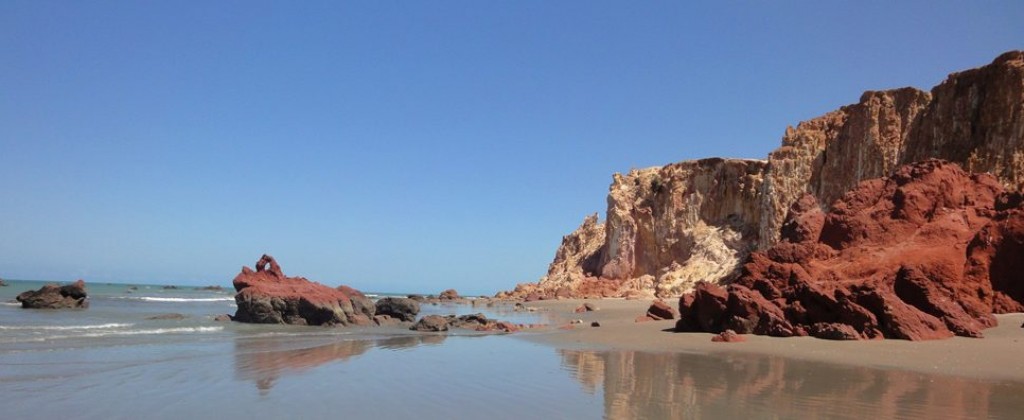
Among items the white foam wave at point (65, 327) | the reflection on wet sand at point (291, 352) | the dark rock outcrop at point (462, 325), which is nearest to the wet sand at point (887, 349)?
the reflection on wet sand at point (291, 352)

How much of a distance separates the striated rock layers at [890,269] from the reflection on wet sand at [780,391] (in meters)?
3.88

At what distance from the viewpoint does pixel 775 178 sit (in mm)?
45781

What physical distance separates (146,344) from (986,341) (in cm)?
1804

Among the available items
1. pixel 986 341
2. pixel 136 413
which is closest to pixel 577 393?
pixel 136 413

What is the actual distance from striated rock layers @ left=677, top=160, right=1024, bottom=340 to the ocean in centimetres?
345

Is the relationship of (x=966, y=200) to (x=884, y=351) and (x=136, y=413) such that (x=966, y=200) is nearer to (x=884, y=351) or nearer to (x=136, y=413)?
(x=884, y=351)

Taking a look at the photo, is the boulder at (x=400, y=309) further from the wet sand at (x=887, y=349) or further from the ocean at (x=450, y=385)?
the ocean at (x=450, y=385)

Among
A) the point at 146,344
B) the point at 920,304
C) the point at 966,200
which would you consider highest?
the point at 966,200

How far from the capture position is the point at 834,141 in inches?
1690

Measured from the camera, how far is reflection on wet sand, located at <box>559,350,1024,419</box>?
25.0ft

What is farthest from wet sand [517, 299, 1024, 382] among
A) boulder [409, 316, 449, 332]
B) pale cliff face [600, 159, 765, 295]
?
pale cliff face [600, 159, 765, 295]

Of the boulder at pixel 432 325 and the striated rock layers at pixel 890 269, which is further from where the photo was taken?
the boulder at pixel 432 325

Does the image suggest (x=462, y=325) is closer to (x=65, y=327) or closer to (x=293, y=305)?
(x=293, y=305)

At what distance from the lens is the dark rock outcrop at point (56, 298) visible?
99.6ft
